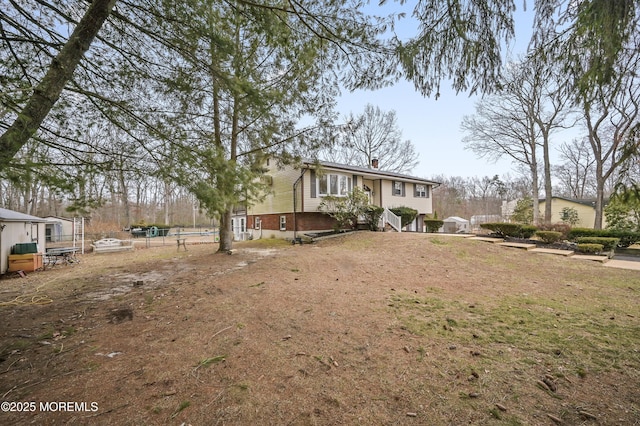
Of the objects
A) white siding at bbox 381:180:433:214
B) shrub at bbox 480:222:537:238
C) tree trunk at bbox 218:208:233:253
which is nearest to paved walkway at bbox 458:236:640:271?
shrub at bbox 480:222:537:238

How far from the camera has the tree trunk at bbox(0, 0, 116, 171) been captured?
2953 mm

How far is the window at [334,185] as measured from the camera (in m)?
Result: 15.7

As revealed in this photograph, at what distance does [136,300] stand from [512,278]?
9.25 metres

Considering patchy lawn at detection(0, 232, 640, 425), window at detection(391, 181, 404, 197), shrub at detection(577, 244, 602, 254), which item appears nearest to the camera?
patchy lawn at detection(0, 232, 640, 425)

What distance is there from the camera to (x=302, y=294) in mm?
5363

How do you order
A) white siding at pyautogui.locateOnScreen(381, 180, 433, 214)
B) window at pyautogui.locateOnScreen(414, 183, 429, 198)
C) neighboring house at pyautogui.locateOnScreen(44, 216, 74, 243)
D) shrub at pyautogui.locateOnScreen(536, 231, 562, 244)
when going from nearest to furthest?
shrub at pyautogui.locateOnScreen(536, 231, 562, 244)
white siding at pyautogui.locateOnScreen(381, 180, 433, 214)
window at pyautogui.locateOnScreen(414, 183, 429, 198)
neighboring house at pyautogui.locateOnScreen(44, 216, 74, 243)

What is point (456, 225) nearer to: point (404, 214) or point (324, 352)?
point (404, 214)

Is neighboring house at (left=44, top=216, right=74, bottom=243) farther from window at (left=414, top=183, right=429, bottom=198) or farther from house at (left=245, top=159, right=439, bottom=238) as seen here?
window at (left=414, top=183, right=429, bottom=198)

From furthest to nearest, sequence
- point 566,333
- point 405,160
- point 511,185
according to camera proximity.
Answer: point 511,185 → point 405,160 → point 566,333

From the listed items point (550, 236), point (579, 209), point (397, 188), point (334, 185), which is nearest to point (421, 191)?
point (397, 188)

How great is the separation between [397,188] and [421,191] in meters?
3.44

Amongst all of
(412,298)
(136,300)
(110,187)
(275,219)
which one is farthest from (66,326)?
(275,219)

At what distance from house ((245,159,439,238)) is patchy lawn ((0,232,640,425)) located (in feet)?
25.3

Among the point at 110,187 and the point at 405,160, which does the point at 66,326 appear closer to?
the point at 110,187
